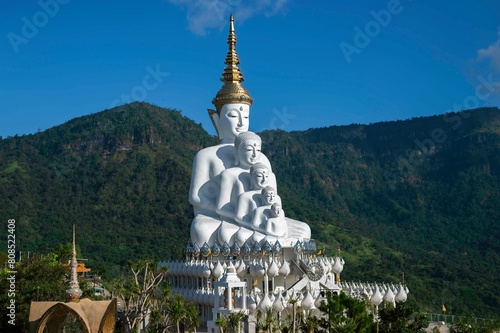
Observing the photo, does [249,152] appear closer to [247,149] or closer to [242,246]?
[247,149]

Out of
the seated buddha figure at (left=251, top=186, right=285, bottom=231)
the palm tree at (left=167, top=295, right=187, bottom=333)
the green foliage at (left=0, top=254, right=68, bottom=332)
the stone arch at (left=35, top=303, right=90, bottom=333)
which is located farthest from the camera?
the seated buddha figure at (left=251, top=186, right=285, bottom=231)

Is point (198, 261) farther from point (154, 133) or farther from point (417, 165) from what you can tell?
point (417, 165)

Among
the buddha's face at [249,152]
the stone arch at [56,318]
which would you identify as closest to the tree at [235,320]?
the stone arch at [56,318]

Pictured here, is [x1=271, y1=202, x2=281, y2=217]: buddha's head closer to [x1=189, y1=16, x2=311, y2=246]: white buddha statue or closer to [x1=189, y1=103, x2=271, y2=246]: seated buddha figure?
[x1=189, y1=16, x2=311, y2=246]: white buddha statue

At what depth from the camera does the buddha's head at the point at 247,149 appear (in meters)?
33.7

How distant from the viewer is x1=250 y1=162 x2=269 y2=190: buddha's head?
3284cm

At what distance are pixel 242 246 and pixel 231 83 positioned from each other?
9665 mm

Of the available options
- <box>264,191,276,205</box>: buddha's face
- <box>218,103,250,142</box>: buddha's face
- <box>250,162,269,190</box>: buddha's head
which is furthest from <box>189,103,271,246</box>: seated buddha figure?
<box>264,191,276,205</box>: buddha's face

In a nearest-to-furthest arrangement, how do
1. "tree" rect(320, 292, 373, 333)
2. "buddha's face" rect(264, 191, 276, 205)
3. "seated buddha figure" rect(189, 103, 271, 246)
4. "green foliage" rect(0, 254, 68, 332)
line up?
"tree" rect(320, 292, 373, 333)
"green foliage" rect(0, 254, 68, 332)
"buddha's face" rect(264, 191, 276, 205)
"seated buddha figure" rect(189, 103, 271, 246)

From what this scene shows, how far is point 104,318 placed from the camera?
16.3 meters

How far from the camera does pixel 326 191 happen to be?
100750 mm

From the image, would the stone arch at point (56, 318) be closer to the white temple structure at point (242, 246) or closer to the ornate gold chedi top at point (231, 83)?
the white temple structure at point (242, 246)

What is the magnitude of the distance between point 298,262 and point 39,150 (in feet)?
214

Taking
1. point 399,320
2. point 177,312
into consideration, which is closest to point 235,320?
point 177,312
